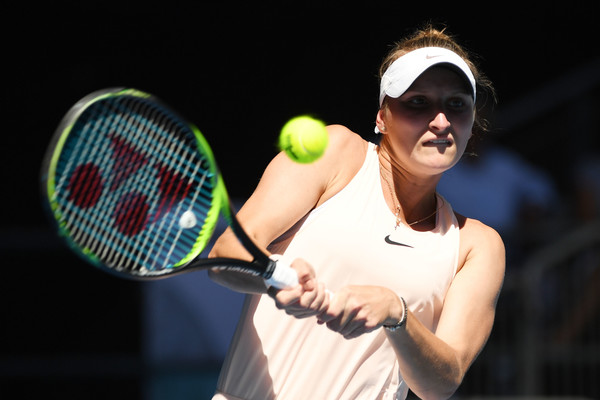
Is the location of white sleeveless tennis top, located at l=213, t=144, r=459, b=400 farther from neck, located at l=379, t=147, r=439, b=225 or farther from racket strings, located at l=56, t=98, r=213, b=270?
racket strings, located at l=56, t=98, r=213, b=270

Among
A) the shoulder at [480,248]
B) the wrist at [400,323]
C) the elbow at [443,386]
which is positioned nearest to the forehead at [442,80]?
the shoulder at [480,248]

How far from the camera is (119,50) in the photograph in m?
7.76

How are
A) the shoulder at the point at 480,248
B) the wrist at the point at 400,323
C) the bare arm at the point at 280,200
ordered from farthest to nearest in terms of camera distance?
1. the shoulder at the point at 480,248
2. the bare arm at the point at 280,200
3. the wrist at the point at 400,323

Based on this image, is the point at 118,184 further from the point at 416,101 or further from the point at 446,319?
the point at 446,319

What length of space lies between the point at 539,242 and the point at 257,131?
8.34 feet

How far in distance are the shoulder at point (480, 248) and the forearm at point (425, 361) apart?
1.11ft

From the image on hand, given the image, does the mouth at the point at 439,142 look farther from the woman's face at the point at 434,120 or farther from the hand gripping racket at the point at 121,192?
the hand gripping racket at the point at 121,192

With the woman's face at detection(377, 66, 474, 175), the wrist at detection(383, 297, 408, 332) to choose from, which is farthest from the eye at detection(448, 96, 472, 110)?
the wrist at detection(383, 297, 408, 332)

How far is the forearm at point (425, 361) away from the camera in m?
2.75

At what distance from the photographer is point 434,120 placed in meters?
2.94

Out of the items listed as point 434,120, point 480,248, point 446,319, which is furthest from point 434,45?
point 446,319

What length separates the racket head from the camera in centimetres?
250

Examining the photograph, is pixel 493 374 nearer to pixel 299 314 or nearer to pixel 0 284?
pixel 0 284

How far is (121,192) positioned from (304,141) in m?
0.50
